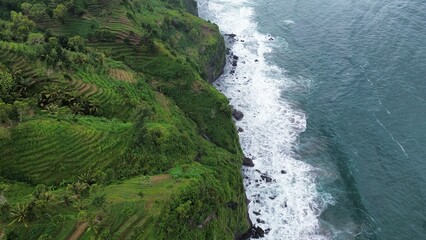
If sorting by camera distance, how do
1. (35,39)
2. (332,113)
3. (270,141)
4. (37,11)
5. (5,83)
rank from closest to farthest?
(5,83) < (35,39) < (37,11) < (270,141) < (332,113)

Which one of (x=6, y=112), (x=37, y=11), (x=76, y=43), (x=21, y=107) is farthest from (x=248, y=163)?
(x=37, y=11)

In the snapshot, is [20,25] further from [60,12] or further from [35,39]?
[60,12]

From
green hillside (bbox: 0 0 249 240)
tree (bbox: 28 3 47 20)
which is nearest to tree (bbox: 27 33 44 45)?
green hillside (bbox: 0 0 249 240)

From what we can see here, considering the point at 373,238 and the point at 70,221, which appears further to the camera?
the point at 373,238

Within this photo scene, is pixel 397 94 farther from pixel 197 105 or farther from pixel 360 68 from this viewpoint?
pixel 197 105

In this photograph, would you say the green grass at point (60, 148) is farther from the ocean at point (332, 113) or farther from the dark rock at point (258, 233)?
the ocean at point (332, 113)

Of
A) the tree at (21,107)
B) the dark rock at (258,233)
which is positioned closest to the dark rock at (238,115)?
the dark rock at (258,233)

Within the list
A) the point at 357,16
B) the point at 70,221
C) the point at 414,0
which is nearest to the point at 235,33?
the point at 357,16

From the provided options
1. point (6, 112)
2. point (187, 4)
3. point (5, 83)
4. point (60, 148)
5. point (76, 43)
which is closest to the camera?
point (6, 112)
